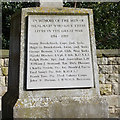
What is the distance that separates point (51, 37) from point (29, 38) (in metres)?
0.30

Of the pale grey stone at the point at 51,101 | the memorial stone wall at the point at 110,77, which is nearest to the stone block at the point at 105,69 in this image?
the memorial stone wall at the point at 110,77

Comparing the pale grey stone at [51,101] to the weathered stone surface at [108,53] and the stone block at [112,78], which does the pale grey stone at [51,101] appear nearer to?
the weathered stone surface at [108,53]

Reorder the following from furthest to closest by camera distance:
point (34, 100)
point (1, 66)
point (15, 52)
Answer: point (1, 66) → point (15, 52) → point (34, 100)

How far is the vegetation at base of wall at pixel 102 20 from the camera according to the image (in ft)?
25.6

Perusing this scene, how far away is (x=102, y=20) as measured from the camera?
7.99 meters

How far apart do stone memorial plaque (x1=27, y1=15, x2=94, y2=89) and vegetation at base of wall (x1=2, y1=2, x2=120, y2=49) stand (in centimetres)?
506

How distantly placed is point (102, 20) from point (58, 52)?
5.68m

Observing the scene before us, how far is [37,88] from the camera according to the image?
263 centimetres

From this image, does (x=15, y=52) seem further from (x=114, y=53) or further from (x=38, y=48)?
(x=114, y=53)

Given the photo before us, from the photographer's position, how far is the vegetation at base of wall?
7805 mm

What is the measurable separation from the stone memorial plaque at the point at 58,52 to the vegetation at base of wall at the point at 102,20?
506cm

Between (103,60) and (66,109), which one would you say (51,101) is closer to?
(66,109)

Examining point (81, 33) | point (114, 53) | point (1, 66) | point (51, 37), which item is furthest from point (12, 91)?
point (114, 53)

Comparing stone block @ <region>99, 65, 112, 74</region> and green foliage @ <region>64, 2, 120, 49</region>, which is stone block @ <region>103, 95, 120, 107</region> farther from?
green foliage @ <region>64, 2, 120, 49</region>
